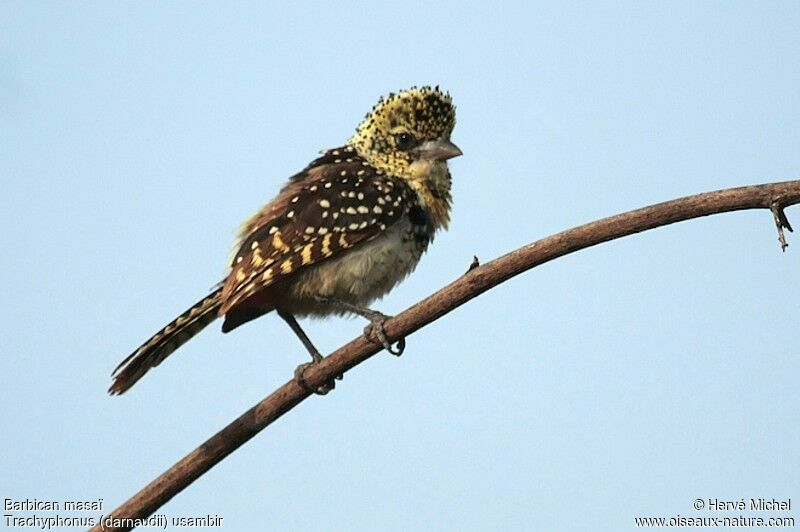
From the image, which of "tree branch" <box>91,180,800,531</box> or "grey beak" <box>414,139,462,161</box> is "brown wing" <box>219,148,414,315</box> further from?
"tree branch" <box>91,180,800,531</box>

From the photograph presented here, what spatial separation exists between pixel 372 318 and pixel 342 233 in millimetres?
659

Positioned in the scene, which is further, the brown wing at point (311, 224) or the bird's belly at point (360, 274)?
the bird's belly at point (360, 274)

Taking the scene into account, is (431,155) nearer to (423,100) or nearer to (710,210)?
(423,100)

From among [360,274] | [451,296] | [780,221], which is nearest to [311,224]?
[360,274]

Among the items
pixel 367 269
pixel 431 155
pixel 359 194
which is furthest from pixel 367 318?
pixel 431 155

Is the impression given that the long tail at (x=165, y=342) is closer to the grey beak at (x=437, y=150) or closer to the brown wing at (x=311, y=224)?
the brown wing at (x=311, y=224)

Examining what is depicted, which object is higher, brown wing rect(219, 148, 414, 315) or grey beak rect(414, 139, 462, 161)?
grey beak rect(414, 139, 462, 161)

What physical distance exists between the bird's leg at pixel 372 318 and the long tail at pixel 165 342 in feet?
2.21

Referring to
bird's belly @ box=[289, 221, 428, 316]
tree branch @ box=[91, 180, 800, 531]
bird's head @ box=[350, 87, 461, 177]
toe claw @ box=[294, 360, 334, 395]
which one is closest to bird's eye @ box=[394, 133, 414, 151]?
bird's head @ box=[350, 87, 461, 177]

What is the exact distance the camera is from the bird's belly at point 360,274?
265 inches

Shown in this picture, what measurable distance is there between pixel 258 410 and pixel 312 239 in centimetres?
142

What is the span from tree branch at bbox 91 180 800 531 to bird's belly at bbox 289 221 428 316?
3.39ft

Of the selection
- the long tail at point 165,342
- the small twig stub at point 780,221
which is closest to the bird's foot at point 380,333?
the long tail at point 165,342

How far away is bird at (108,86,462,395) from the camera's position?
6.54 meters
